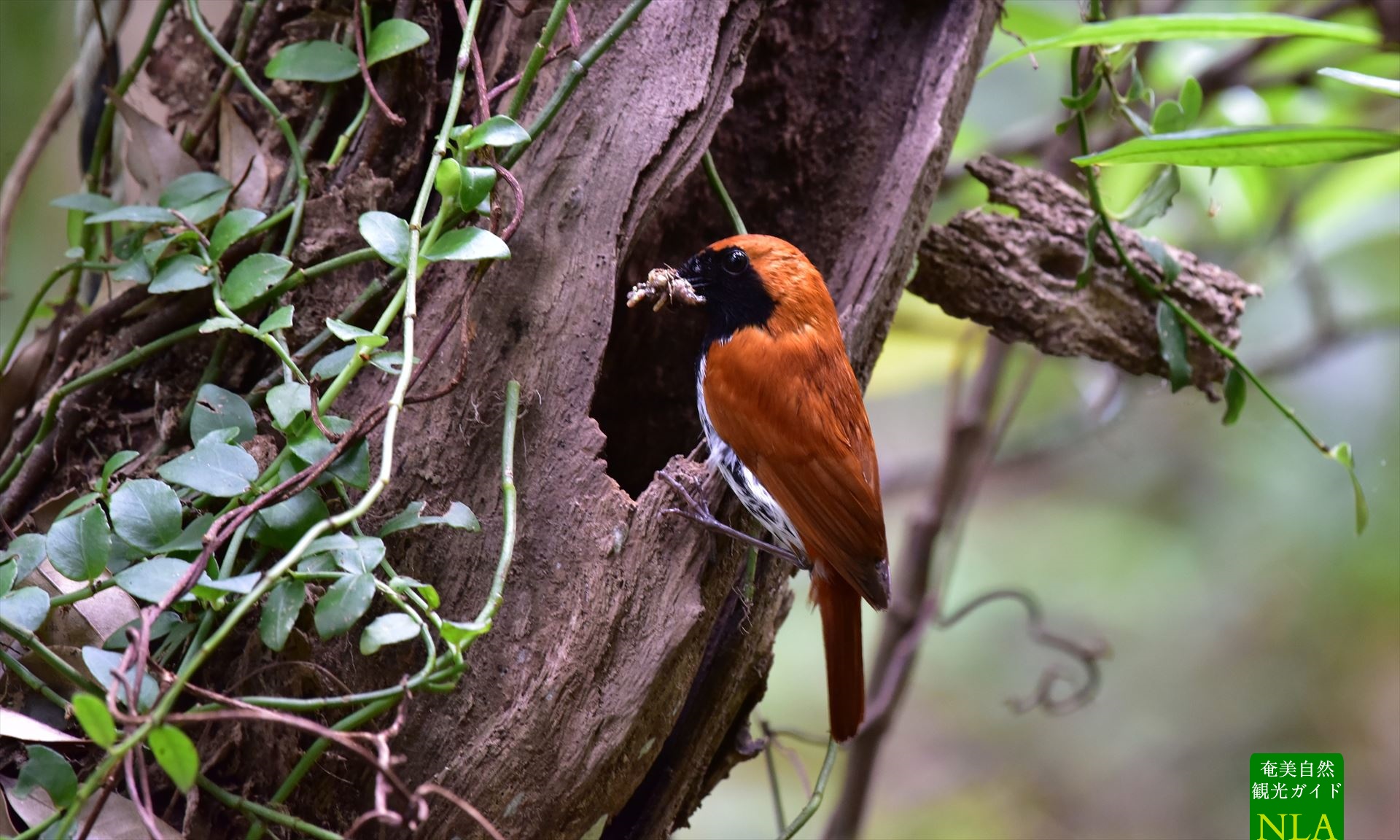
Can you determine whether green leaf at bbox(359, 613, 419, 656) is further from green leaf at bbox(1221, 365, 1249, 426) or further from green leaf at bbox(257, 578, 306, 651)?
green leaf at bbox(1221, 365, 1249, 426)

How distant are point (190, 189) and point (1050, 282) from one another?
1.80 metres

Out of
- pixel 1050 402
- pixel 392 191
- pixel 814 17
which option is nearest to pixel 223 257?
pixel 392 191

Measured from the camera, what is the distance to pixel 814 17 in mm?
2506

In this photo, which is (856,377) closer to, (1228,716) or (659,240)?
(659,240)

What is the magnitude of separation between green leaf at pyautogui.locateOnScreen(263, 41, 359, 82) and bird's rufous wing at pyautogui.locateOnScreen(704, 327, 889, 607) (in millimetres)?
899

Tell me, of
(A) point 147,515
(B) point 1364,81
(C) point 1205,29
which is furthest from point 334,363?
(B) point 1364,81

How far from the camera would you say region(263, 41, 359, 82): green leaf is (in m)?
1.90

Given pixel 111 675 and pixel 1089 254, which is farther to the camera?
pixel 1089 254

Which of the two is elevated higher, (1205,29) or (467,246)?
(1205,29)

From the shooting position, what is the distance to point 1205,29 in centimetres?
154

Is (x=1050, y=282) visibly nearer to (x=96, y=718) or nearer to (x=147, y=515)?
(x=147, y=515)

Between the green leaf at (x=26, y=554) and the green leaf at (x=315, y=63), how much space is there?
0.90 m

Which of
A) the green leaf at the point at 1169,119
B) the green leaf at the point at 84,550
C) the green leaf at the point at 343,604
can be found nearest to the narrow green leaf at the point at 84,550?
the green leaf at the point at 84,550

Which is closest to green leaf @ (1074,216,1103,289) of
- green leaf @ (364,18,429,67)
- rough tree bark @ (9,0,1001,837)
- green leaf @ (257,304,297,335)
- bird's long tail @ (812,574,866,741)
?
rough tree bark @ (9,0,1001,837)
